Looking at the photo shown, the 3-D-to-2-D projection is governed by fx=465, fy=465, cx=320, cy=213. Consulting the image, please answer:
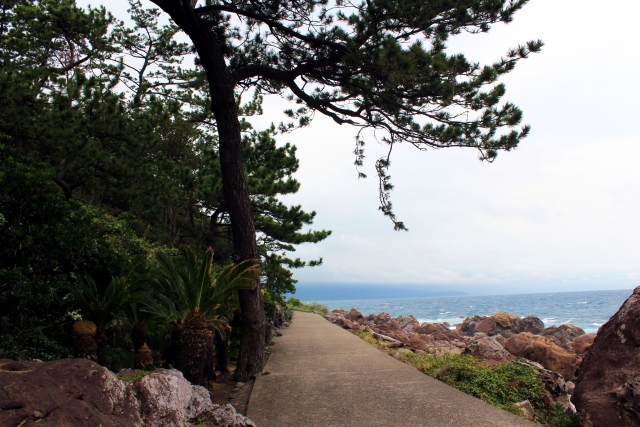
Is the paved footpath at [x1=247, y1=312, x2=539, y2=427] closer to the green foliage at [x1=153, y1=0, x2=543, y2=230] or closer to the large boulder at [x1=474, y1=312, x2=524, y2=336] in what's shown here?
the green foliage at [x1=153, y1=0, x2=543, y2=230]

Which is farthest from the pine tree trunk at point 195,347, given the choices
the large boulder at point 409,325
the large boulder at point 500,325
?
the large boulder at point 500,325

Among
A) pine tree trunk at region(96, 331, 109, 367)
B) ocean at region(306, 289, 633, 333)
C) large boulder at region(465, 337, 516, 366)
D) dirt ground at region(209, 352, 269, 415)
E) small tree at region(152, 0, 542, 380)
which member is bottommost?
ocean at region(306, 289, 633, 333)

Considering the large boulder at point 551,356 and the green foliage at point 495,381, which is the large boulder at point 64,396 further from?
the large boulder at point 551,356

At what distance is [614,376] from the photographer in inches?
178

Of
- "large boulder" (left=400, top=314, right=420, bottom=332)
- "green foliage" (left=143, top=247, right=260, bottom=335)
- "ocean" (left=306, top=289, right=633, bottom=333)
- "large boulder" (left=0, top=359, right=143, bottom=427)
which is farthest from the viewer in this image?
"ocean" (left=306, top=289, right=633, bottom=333)

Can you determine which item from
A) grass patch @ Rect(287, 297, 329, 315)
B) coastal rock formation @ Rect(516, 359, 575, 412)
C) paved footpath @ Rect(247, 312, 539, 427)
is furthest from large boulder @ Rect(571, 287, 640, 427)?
grass patch @ Rect(287, 297, 329, 315)

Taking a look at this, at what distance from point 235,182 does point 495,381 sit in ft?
17.1

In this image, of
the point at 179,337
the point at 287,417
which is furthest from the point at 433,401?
the point at 179,337

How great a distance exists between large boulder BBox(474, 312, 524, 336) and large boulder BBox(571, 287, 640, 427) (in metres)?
21.2

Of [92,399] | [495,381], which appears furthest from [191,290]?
[495,381]

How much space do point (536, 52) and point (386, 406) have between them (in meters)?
5.50

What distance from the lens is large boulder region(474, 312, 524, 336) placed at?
82.5 feet

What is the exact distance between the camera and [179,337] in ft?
23.2

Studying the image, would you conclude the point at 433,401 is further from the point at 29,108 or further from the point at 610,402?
the point at 29,108
